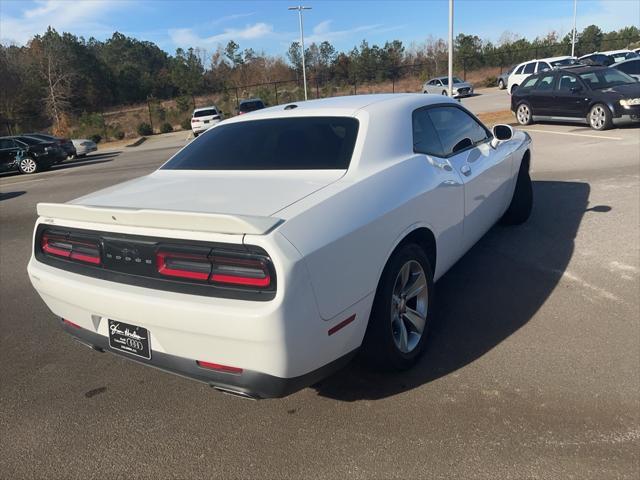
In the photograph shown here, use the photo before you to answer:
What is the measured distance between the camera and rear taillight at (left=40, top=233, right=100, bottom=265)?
2.82m

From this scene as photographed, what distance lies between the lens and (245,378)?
2418 millimetres

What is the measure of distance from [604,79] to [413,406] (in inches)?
526

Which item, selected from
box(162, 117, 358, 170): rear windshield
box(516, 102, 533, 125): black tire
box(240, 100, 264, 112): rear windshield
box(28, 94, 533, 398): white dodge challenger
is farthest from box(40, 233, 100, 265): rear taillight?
box(240, 100, 264, 112): rear windshield

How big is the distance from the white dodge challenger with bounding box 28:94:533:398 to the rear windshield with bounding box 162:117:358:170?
11 millimetres

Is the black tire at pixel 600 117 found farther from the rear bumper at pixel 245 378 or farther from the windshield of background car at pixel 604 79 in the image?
the rear bumper at pixel 245 378

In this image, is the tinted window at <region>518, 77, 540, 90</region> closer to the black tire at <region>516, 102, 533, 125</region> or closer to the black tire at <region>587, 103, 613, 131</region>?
the black tire at <region>516, 102, 533, 125</region>

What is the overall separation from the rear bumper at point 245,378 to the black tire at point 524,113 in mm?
14265

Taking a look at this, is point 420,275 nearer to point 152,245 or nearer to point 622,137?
point 152,245

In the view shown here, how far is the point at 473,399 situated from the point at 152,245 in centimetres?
192

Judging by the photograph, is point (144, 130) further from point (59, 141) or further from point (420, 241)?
point (420, 241)

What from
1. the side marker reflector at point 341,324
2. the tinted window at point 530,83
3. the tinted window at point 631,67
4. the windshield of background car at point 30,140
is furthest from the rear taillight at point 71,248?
the tinted window at point 631,67

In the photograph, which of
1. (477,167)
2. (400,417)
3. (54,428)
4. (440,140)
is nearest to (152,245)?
(54,428)

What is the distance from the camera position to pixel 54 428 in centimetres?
298

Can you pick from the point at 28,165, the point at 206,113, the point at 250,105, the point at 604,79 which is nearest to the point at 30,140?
the point at 28,165
